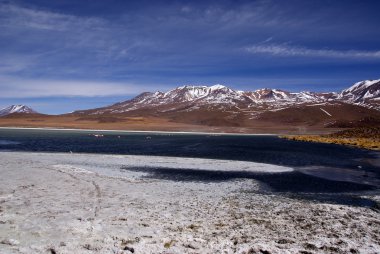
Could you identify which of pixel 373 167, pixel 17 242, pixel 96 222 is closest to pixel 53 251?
pixel 17 242

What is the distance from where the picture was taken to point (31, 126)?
16988 centimetres

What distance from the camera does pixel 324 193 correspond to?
21.7 metres

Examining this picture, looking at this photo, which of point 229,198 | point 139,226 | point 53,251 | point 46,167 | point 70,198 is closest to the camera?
point 53,251

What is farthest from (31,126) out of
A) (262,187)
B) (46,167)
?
(262,187)

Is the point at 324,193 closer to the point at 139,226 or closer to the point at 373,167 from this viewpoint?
the point at 139,226

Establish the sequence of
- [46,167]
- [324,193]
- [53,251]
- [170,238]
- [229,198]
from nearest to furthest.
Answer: [53,251] < [170,238] < [229,198] < [324,193] < [46,167]

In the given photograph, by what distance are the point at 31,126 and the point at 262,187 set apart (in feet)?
546

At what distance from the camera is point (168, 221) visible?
1376cm

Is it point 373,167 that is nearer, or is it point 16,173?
point 16,173

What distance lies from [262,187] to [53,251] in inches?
594

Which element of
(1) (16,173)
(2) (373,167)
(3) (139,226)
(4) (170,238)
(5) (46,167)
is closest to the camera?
(4) (170,238)

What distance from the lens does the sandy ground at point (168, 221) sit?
439 inches

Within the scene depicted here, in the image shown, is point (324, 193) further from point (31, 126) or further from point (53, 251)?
point (31, 126)

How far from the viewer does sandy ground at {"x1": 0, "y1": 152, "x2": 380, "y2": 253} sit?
36.6 ft
